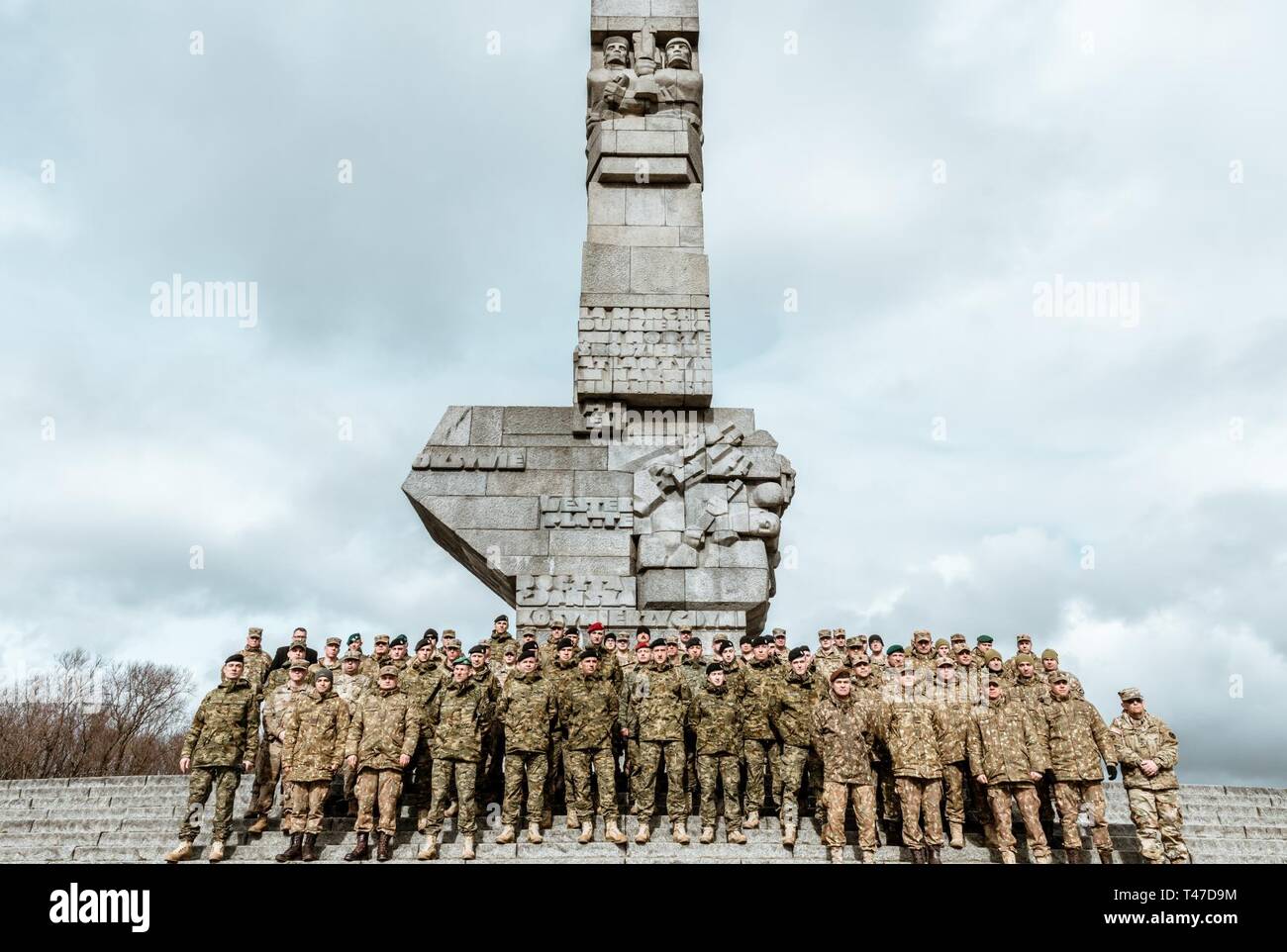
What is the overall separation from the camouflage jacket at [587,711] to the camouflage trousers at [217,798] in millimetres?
2951

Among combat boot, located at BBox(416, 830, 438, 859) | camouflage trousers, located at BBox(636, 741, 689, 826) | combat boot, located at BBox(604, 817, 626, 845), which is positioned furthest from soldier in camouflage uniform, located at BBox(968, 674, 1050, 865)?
combat boot, located at BBox(416, 830, 438, 859)

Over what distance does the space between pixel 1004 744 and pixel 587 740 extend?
370 cm

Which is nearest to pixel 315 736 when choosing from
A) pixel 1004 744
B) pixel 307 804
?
pixel 307 804

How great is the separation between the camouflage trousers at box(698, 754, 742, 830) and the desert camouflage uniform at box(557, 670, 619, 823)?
806 millimetres

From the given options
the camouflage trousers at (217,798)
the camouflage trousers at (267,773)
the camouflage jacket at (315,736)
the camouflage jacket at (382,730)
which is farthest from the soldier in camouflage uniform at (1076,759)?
the camouflage trousers at (217,798)

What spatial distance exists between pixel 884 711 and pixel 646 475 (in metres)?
5.15

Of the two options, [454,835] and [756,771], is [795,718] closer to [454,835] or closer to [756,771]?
[756,771]

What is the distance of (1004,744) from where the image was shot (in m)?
8.82

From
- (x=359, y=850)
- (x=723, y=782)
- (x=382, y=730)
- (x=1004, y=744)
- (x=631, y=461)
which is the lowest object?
(x=359, y=850)

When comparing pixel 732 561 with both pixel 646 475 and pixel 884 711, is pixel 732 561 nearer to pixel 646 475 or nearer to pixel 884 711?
pixel 646 475

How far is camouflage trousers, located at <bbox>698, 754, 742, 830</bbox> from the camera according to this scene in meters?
8.95

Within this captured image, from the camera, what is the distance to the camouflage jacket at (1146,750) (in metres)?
8.77
